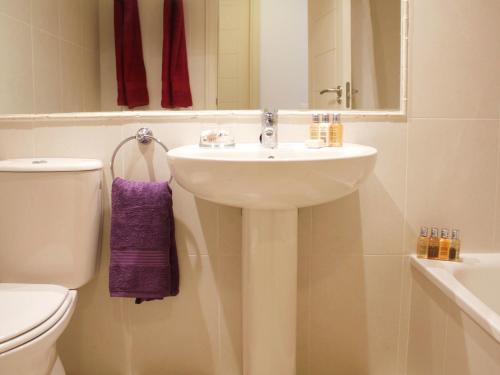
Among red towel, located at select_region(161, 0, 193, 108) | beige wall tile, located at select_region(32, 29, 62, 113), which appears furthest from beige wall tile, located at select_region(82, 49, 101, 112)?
red towel, located at select_region(161, 0, 193, 108)

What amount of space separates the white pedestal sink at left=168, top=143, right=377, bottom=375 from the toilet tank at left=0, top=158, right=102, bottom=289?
37cm

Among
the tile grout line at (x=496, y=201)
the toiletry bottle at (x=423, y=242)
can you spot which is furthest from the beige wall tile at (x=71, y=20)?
the tile grout line at (x=496, y=201)

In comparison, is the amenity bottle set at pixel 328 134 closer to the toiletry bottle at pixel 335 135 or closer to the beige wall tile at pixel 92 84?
the toiletry bottle at pixel 335 135

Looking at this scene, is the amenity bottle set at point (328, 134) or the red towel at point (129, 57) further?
the red towel at point (129, 57)

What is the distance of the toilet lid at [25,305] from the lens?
1014mm

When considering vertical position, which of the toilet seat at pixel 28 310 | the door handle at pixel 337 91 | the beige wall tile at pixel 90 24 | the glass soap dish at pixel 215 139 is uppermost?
the beige wall tile at pixel 90 24

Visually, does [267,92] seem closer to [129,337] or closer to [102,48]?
[102,48]

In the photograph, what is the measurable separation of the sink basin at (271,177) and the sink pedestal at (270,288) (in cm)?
12

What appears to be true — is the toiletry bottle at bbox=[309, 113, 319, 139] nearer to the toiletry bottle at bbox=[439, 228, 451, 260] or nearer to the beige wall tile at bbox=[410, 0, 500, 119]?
the beige wall tile at bbox=[410, 0, 500, 119]

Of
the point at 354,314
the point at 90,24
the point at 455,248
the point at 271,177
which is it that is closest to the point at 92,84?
the point at 90,24

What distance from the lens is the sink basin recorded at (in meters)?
0.96

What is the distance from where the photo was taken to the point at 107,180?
1484 mm

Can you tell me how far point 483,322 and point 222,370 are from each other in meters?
0.89

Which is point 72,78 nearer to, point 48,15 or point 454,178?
point 48,15
